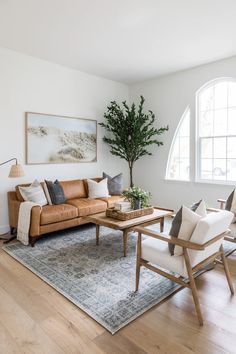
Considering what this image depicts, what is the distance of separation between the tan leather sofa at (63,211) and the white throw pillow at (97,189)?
0.13 metres

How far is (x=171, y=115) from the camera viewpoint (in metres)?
5.38

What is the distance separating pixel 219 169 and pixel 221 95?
4.55ft

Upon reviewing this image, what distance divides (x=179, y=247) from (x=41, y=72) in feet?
13.0

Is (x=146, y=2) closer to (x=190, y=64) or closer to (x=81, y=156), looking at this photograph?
(x=190, y=64)

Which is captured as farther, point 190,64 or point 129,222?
point 190,64

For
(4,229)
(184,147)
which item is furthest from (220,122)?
(4,229)

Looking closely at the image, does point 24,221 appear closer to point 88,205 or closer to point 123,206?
point 88,205

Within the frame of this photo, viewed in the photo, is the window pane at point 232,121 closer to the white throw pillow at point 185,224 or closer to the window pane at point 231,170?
the window pane at point 231,170

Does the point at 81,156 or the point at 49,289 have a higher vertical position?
the point at 81,156

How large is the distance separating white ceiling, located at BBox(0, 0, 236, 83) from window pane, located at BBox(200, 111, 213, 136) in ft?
3.14

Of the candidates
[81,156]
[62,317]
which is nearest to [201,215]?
[62,317]

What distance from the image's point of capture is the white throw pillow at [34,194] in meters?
3.91

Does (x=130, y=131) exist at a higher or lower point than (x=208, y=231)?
higher

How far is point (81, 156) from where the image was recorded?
529 cm
